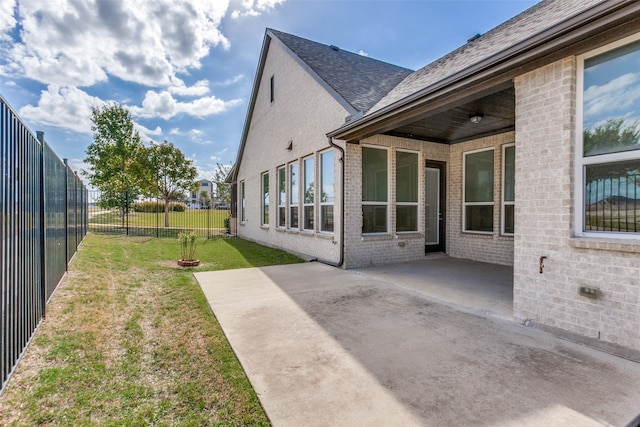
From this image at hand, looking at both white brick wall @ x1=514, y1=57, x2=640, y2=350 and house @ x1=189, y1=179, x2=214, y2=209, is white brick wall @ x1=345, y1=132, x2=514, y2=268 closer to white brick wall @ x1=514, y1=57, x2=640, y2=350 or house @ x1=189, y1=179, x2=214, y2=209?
white brick wall @ x1=514, y1=57, x2=640, y2=350

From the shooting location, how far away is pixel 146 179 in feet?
64.8

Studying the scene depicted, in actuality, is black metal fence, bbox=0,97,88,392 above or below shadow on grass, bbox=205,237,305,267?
above

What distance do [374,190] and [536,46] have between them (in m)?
4.49

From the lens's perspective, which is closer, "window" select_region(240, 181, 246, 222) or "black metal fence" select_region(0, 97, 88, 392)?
"black metal fence" select_region(0, 97, 88, 392)

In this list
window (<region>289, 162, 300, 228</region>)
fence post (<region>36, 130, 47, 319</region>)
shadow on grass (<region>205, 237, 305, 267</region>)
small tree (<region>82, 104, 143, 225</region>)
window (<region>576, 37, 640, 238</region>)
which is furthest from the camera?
small tree (<region>82, 104, 143, 225</region>)

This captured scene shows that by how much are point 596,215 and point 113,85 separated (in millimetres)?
20871

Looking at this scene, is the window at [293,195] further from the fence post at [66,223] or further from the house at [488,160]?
the fence post at [66,223]

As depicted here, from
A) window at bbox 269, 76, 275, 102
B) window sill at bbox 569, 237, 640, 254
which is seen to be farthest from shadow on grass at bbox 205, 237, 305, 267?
window sill at bbox 569, 237, 640, 254

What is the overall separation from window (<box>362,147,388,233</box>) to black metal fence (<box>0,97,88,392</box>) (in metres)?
5.72

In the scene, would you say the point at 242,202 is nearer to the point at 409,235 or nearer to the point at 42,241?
the point at 409,235

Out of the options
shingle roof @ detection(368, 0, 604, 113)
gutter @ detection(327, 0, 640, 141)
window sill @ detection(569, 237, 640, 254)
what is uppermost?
shingle roof @ detection(368, 0, 604, 113)

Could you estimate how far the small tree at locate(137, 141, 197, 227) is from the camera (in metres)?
19.9

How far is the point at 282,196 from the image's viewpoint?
1045 centimetres

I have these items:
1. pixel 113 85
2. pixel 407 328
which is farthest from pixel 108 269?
pixel 113 85
